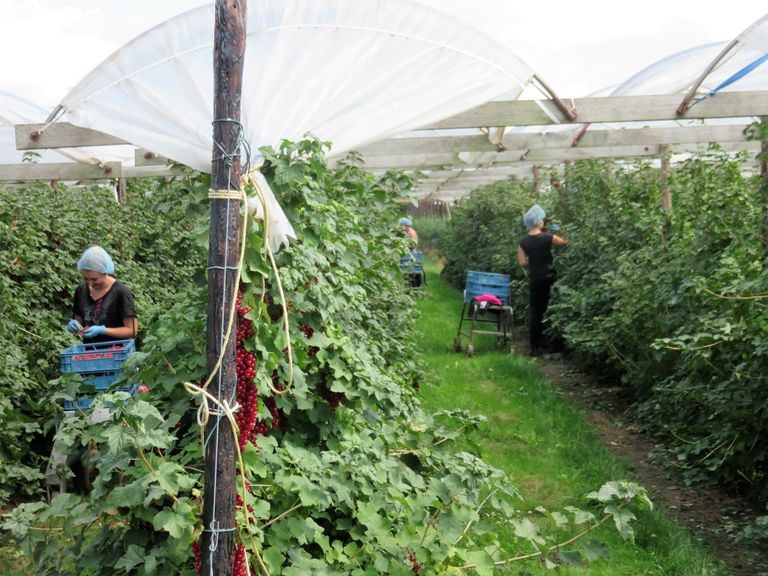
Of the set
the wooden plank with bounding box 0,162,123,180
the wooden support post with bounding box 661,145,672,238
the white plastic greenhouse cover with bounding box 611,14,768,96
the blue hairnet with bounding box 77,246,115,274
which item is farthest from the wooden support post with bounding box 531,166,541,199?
the blue hairnet with bounding box 77,246,115,274

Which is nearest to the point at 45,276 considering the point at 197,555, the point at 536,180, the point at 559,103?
the point at 559,103

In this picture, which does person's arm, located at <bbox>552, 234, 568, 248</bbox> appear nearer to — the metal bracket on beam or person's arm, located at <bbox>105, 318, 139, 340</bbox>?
the metal bracket on beam

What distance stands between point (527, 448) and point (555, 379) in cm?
273

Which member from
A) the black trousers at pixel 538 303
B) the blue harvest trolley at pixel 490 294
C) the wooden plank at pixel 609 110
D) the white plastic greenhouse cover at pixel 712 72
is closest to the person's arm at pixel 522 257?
the black trousers at pixel 538 303

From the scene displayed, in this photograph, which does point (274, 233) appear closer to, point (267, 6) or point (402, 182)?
point (267, 6)

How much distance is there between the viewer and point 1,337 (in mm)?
5656

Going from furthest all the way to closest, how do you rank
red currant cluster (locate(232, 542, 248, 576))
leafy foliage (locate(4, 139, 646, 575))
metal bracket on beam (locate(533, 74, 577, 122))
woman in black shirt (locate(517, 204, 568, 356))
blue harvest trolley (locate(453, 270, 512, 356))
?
1. blue harvest trolley (locate(453, 270, 512, 356))
2. woman in black shirt (locate(517, 204, 568, 356))
3. metal bracket on beam (locate(533, 74, 577, 122))
4. leafy foliage (locate(4, 139, 646, 575))
5. red currant cluster (locate(232, 542, 248, 576))

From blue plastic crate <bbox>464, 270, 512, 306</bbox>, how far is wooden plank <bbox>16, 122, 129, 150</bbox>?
7.06 m

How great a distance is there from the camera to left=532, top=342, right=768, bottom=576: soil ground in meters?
4.82

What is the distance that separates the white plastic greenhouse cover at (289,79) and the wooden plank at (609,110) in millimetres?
798

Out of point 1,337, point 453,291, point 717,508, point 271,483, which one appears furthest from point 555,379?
point 453,291

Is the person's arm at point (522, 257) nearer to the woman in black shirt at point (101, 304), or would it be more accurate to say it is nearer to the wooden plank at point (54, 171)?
the wooden plank at point (54, 171)

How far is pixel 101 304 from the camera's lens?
6176 millimetres

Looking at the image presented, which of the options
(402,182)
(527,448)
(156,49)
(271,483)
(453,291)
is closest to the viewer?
(271,483)
